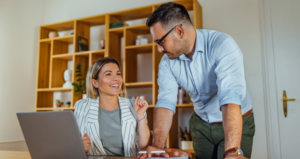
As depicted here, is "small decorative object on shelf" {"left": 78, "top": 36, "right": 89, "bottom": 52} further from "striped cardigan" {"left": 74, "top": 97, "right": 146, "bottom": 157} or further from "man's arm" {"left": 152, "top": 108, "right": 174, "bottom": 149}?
"man's arm" {"left": 152, "top": 108, "right": 174, "bottom": 149}

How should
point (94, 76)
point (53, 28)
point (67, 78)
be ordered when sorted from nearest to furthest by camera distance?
1. point (94, 76)
2. point (67, 78)
3. point (53, 28)

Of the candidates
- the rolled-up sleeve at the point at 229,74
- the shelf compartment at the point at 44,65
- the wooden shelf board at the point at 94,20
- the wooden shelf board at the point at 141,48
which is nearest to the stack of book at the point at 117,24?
the wooden shelf board at the point at 94,20

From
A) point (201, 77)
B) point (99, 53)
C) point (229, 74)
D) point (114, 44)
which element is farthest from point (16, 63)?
point (229, 74)

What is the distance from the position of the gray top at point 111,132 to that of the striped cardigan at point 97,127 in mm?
39

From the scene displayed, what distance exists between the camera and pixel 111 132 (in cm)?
170

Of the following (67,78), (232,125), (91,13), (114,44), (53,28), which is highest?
(91,13)

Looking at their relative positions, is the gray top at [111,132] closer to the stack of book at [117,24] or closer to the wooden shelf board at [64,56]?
the stack of book at [117,24]

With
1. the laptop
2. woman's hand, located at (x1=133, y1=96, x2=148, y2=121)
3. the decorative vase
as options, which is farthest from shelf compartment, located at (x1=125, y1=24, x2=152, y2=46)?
the laptop

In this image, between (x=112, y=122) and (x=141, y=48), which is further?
(x=141, y=48)

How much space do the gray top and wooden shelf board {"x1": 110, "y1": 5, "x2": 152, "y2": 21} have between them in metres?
1.60

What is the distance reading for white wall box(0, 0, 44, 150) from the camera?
3.28 metres

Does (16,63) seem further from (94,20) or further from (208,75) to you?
(208,75)

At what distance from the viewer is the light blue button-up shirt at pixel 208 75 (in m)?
1.07

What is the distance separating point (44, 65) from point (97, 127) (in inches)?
93.7
